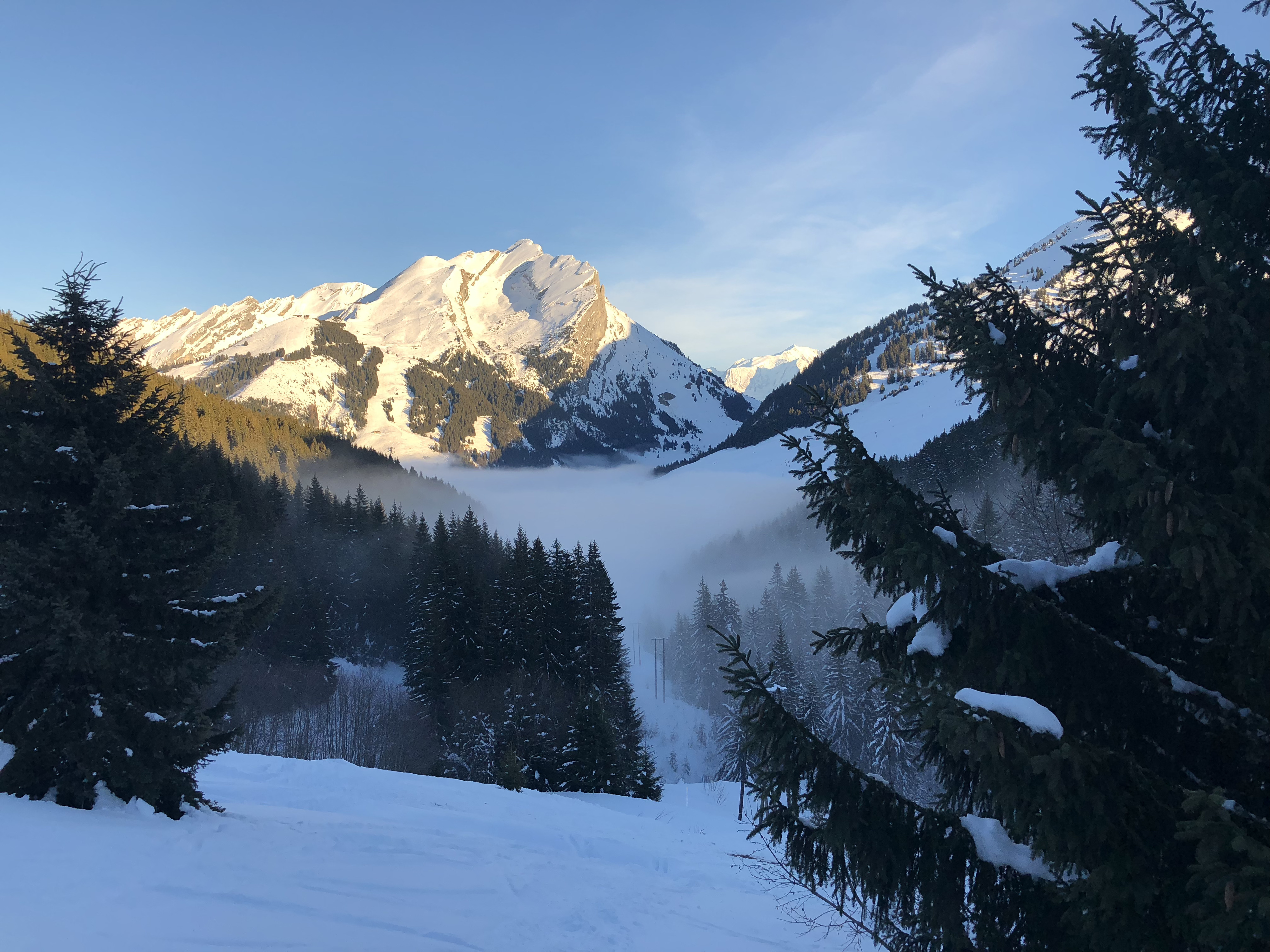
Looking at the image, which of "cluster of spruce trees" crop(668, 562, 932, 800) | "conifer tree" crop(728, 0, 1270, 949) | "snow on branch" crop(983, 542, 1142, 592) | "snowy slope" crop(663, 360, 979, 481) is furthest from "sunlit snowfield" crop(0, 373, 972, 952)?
"snowy slope" crop(663, 360, 979, 481)

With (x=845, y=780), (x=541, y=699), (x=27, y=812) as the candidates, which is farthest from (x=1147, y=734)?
(x=541, y=699)

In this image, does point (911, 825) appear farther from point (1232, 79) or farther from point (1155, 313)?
point (1232, 79)

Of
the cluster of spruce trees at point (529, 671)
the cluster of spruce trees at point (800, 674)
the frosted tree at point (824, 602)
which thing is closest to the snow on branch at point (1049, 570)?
the cluster of spruce trees at point (800, 674)

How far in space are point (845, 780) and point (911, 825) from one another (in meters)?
0.50

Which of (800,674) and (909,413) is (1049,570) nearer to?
(800,674)

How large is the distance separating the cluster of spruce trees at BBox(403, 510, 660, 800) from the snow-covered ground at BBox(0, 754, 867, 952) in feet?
49.5

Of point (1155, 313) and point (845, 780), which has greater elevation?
point (1155, 313)

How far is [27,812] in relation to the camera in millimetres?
8820

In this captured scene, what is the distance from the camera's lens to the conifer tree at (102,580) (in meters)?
9.44

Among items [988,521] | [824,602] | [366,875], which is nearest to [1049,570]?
[366,875]

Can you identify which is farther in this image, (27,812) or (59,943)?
(27,812)

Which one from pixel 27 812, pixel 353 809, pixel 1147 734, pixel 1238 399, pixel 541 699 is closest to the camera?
pixel 1238 399

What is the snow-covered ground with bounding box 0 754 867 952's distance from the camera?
7.68 m

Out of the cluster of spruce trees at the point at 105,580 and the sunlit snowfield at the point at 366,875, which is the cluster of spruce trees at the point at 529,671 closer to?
the sunlit snowfield at the point at 366,875
